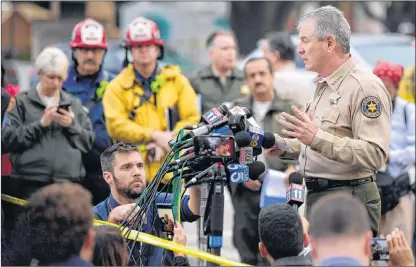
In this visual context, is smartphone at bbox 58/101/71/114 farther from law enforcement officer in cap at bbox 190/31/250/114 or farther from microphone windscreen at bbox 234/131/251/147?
microphone windscreen at bbox 234/131/251/147

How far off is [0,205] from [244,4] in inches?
914

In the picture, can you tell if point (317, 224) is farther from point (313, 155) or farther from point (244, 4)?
point (244, 4)

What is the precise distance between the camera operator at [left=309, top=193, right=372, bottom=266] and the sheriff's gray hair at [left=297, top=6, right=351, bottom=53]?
2.49 meters

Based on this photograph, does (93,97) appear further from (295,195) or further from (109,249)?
(109,249)

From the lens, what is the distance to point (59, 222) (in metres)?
5.50

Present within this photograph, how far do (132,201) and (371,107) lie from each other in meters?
1.54

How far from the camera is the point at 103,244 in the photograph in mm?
6109

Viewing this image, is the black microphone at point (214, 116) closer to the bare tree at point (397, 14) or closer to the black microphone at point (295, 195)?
the black microphone at point (295, 195)

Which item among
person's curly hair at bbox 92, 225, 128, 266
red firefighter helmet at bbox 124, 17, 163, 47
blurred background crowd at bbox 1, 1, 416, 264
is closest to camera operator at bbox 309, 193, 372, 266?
person's curly hair at bbox 92, 225, 128, 266

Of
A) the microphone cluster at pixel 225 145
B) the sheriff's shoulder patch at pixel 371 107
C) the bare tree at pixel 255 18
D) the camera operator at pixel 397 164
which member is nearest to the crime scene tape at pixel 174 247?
the microphone cluster at pixel 225 145

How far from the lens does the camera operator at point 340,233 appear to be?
466cm

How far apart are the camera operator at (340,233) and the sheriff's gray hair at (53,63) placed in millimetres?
5111

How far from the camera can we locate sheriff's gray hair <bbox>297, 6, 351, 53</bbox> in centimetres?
714

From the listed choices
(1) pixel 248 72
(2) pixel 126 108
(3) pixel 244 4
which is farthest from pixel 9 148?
(3) pixel 244 4
